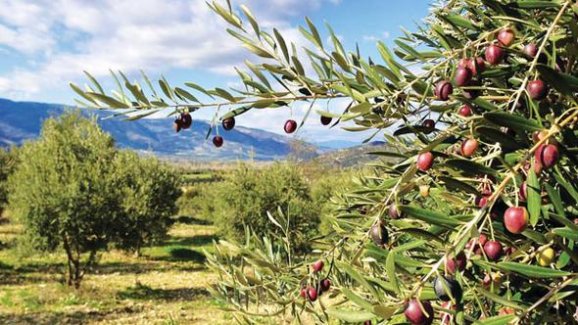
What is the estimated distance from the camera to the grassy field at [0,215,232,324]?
15828 mm

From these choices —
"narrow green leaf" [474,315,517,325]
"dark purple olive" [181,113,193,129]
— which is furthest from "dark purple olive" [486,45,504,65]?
"dark purple olive" [181,113,193,129]

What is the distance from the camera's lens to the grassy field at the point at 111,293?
15828 mm

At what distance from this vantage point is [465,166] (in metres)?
1.06

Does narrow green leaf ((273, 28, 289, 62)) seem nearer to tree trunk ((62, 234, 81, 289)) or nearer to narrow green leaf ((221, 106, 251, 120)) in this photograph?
narrow green leaf ((221, 106, 251, 120))

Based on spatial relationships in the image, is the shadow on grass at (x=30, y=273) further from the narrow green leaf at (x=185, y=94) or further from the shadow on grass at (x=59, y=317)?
the narrow green leaf at (x=185, y=94)

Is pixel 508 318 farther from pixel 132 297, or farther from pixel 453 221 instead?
pixel 132 297

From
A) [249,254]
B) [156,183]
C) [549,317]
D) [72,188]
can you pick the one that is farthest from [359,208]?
[156,183]

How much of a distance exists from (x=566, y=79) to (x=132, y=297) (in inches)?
781

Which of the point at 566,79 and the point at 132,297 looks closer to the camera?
the point at 566,79

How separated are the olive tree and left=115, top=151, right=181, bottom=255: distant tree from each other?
20.2 meters

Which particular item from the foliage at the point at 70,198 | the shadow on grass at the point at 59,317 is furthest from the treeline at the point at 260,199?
the shadow on grass at the point at 59,317

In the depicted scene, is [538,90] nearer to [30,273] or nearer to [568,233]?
[568,233]

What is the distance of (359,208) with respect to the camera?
7.54ft

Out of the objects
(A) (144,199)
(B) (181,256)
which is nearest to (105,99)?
(A) (144,199)
